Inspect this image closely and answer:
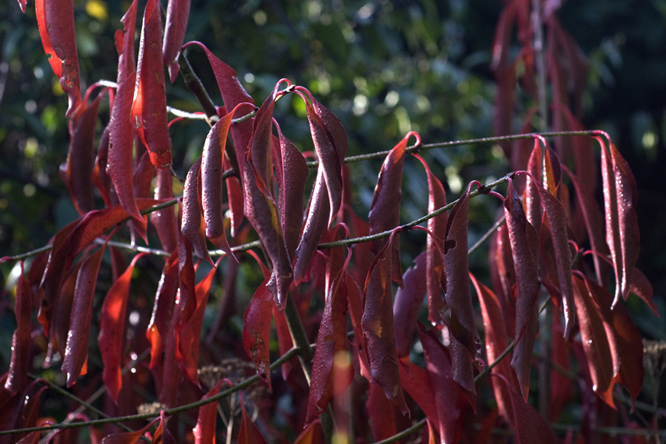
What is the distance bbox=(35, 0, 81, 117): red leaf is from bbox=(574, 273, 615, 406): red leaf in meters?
0.49

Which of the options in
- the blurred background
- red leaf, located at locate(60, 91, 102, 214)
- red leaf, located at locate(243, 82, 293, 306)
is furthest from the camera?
the blurred background

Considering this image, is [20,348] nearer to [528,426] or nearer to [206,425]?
[206,425]

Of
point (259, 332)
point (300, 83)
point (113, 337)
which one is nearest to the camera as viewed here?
point (259, 332)

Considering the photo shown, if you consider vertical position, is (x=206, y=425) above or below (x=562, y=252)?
below

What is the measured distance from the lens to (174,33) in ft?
1.67

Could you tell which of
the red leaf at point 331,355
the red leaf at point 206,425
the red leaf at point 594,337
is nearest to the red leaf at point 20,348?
the red leaf at point 206,425

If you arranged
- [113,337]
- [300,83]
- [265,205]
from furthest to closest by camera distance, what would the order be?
[300,83] < [113,337] < [265,205]

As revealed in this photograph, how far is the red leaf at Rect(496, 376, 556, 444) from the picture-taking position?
57 centimetres

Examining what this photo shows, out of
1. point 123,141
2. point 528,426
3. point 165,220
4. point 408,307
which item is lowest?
point 528,426

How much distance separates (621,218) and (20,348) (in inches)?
21.9

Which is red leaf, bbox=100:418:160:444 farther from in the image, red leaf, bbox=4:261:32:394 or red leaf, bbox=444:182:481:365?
red leaf, bbox=444:182:481:365

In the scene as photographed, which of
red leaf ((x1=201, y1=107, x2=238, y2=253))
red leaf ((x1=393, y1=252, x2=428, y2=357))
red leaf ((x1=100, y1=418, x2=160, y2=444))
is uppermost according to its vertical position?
red leaf ((x1=201, y1=107, x2=238, y2=253))

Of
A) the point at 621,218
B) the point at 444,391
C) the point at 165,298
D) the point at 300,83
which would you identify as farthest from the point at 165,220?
the point at 300,83

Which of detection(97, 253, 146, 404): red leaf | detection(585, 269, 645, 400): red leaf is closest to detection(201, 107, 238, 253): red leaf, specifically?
detection(97, 253, 146, 404): red leaf
